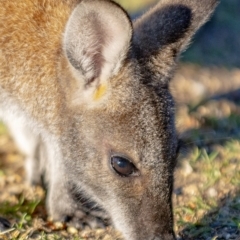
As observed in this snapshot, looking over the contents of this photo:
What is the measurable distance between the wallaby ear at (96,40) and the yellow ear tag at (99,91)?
1.6 inches

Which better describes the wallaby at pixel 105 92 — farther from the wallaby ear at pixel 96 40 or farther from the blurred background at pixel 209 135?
the blurred background at pixel 209 135

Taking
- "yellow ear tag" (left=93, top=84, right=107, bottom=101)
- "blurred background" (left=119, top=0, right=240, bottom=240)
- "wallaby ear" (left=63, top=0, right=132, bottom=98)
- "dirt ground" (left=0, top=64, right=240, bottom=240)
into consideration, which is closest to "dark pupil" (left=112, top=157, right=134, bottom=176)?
"yellow ear tag" (left=93, top=84, right=107, bottom=101)

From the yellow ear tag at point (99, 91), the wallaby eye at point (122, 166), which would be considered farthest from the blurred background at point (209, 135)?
the yellow ear tag at point (99, 91)

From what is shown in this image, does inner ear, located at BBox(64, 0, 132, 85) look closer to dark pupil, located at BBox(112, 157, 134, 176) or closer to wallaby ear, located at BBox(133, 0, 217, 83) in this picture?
wallaby ear, located at BBox(133, 0, 217, 83)

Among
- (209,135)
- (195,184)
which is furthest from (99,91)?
(209,135)

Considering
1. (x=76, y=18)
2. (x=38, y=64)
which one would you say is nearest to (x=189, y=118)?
(x=38, y=64)

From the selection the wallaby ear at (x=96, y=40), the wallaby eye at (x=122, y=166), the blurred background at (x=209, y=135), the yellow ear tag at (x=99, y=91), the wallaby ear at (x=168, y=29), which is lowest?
the blurred background at (x=209, y=135)

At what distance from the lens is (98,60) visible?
5.39 metres

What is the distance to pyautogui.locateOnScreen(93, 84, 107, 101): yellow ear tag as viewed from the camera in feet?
18.0

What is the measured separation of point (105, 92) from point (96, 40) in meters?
0.46

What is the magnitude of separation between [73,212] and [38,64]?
1.52 metres

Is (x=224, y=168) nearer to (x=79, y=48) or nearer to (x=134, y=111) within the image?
(x=134, y=111)

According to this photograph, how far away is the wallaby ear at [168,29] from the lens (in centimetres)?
577

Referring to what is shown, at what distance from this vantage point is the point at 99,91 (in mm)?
5496
